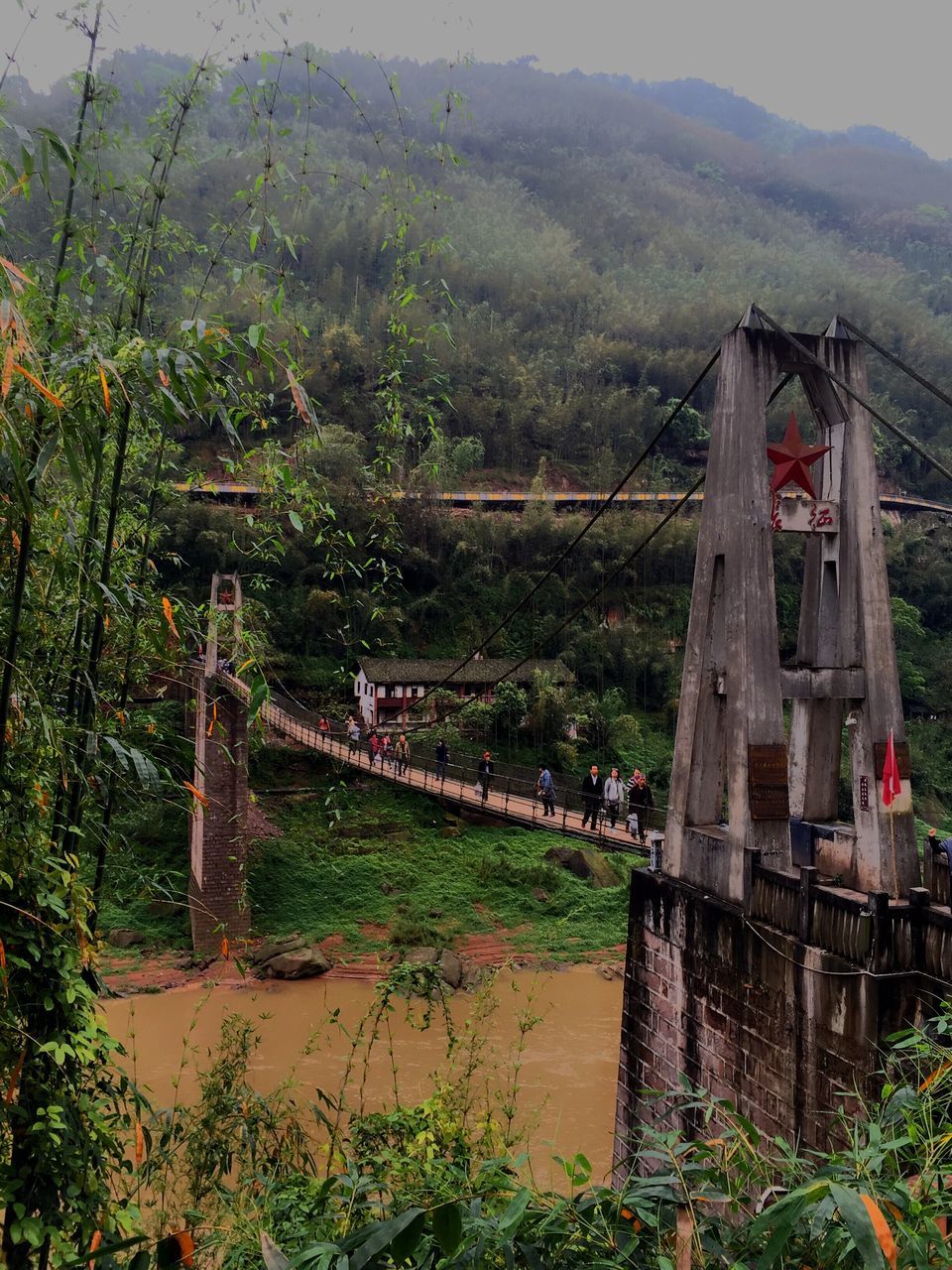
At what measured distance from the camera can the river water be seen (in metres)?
7.82

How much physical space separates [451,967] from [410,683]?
26.9 ft

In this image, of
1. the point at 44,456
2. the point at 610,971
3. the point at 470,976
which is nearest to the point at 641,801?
the point at 610,971

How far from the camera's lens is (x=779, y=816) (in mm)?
5066

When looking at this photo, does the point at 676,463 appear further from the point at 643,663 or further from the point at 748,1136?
the point at 748,1136

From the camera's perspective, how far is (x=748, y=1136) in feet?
5.76

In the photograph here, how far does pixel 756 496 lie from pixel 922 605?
21999 mm

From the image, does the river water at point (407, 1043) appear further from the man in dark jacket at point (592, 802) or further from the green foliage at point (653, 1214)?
the green foliage at point (653, 1214)

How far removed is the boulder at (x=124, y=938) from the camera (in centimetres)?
1124

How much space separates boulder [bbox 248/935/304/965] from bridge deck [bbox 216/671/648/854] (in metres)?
2.34

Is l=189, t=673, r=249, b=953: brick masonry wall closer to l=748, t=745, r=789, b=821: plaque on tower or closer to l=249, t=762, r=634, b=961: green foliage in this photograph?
l=249, t=762, r=634, b=961: green foliage

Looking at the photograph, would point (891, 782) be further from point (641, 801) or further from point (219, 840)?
point (219, 840)

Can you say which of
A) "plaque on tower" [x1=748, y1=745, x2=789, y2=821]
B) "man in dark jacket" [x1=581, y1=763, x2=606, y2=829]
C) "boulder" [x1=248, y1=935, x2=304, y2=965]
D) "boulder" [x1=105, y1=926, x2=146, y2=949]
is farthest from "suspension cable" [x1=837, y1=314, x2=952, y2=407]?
"boulder" [x1=105, y1=926, x2=146, y2=949]

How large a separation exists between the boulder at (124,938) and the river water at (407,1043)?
136 centimetres

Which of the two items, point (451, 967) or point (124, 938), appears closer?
point (451, 967)
